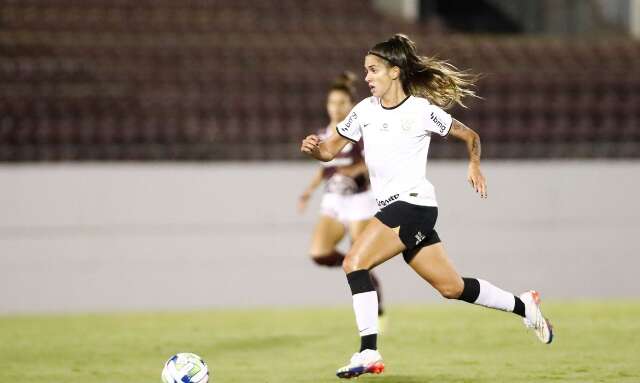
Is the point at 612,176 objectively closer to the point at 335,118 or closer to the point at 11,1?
the point at 335,118

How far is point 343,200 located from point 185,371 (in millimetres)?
3171

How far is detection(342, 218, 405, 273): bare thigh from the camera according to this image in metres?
Answer: 5.23

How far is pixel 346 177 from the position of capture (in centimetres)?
795

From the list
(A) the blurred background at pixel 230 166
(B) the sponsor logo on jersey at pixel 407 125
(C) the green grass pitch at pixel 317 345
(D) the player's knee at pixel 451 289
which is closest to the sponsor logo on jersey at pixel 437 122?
(B) the sponsor logo on jersey at pixel 407 125

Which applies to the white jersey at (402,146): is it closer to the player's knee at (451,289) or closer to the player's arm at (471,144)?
the player's arm at (471,144)

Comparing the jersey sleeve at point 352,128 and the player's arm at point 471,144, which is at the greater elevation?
the jersey sleeve at point 352,128

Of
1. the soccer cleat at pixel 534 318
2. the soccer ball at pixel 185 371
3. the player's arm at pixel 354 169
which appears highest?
the player's arm at pixel 354 169

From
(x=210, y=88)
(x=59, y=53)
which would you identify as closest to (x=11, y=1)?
(x=59, y=53)

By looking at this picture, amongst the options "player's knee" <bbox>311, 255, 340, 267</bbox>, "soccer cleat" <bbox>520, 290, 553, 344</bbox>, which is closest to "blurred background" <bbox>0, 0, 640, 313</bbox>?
"player's knee" <bbox>311, 255, 340, 267</bbox>

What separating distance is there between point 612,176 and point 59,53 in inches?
281

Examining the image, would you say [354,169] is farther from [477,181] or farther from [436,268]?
[477,181]

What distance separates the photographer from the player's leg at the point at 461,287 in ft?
17.5

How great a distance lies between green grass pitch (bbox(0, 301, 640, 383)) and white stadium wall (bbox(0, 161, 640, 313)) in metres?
0.87

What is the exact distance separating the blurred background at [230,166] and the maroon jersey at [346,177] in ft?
10.4
